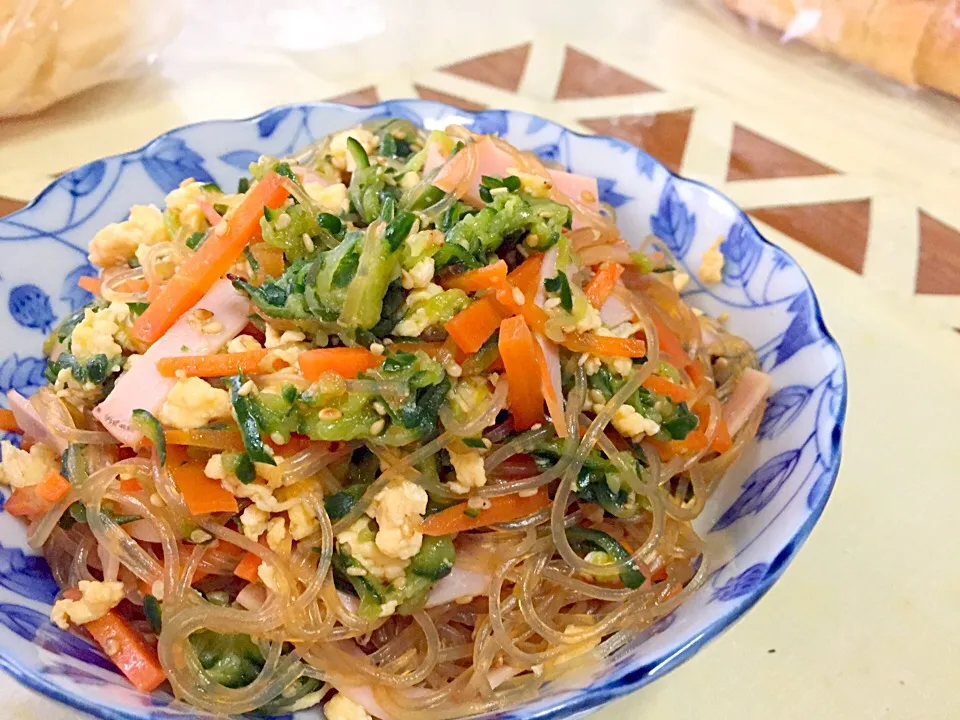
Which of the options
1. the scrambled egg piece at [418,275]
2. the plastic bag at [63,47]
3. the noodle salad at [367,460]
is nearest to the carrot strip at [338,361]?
the noodle salad at [367,460]

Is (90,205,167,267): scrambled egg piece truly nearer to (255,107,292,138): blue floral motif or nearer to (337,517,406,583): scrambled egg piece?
(255,107,292,138): blue floral motif

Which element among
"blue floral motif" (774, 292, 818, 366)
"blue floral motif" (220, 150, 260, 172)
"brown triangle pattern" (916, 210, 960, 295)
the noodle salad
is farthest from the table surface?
"blue floral motif" (220, 150, 260, 172)

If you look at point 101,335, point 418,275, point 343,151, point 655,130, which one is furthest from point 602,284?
point 655,130

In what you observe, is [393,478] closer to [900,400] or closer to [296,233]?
[296,233]

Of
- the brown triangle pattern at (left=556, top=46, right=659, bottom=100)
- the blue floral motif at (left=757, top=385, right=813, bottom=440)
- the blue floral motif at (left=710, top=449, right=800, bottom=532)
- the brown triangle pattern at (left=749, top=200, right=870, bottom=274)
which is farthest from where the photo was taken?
the brown triangle pattern at (left=556, top=46, right=659, bottom=100)

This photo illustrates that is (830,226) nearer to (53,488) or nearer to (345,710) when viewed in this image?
(345,710)

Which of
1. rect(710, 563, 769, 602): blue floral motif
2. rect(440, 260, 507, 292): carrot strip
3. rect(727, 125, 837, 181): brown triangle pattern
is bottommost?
rect(710, 563, 769, 602): blue floral motif

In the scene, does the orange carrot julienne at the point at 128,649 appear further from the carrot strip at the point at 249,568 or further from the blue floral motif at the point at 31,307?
the blue floral motif at the point at 31,307

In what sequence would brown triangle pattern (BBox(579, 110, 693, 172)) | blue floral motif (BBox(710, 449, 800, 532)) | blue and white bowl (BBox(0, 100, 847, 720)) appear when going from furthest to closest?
1. brown triangle pattern (BBox(579, 110, 693, 172))
2. blue floral motif (BBox(710, 449, 800, 532))
3. blue and white bowl (BBox(0, 100, 847, 720))
